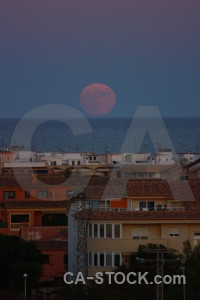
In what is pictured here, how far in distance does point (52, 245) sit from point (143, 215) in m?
3.98

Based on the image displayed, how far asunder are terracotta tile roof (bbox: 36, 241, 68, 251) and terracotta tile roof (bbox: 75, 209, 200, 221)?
10.6ft

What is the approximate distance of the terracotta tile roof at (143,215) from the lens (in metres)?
26.7

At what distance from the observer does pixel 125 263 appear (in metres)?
26.0

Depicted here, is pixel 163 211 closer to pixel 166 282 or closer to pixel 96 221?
pixel 96 221

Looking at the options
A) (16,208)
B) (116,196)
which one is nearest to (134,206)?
(116,196)

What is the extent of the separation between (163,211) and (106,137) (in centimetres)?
11536

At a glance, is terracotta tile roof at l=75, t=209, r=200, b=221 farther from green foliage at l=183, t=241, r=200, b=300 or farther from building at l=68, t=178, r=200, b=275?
green foliage at l=183, t=241, r=200, b=300

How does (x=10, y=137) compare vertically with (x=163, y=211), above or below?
above

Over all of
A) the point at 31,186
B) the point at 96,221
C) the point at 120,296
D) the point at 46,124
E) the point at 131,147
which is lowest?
the point at 120,296

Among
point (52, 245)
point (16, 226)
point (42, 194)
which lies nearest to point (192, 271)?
point (52, 245)

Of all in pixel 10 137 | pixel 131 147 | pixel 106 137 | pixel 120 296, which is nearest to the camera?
pixel 120 296

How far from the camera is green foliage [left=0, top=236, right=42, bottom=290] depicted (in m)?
26.8

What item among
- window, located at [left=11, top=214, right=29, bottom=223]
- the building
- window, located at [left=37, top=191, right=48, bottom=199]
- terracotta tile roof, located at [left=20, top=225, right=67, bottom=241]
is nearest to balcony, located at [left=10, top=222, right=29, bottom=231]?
window, located at [left=11, top=214, right=29, bottom=223]

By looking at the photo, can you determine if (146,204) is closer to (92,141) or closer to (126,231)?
(126,231)
